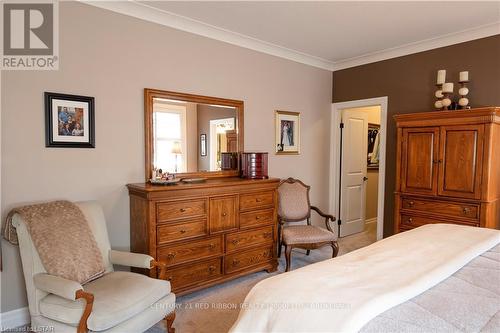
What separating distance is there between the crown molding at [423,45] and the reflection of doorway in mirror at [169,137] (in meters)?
2.64

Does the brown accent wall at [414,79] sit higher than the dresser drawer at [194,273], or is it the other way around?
the brown accent wall at [414,79]

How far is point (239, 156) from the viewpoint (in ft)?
12.2

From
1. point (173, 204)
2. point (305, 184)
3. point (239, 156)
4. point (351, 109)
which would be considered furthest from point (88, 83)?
point (351, 109)

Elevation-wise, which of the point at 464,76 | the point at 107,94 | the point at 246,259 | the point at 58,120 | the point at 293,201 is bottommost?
the point at 246,259

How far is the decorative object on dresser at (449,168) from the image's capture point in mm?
2984

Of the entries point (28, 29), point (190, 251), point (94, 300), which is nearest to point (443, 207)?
point (190, 251)

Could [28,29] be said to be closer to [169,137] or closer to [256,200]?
[169,137]

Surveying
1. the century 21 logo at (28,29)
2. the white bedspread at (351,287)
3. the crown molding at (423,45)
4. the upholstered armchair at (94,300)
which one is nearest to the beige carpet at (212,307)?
the upholstered armchair at (94,300)

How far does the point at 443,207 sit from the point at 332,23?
2.22m

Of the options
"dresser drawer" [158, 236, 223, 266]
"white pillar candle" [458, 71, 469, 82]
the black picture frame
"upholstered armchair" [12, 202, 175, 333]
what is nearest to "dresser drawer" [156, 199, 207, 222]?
"dresser drawer" [158, 236, 223, 266]

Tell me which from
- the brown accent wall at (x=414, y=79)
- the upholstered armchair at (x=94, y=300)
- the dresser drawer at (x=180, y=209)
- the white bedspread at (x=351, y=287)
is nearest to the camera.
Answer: the white bedspread at (x=351, y=287)

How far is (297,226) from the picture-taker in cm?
384

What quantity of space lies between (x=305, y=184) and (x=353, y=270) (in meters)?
3.03

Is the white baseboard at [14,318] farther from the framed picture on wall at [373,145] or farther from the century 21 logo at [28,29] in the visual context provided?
the framed picture on wall at [373,145]
